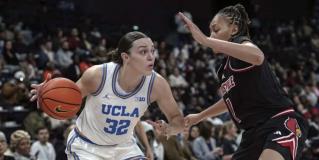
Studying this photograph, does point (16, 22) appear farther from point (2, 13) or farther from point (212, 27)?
point (212, 27)

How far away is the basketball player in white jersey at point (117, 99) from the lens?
4.27 m

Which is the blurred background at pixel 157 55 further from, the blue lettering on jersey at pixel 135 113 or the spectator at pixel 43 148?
the blue lettering on jersey at pixel 135 113

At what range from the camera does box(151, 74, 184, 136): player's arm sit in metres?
4.43

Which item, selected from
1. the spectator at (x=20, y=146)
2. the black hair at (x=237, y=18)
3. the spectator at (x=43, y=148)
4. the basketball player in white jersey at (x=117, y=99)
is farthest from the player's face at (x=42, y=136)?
the black hair at (x=237, y=18)

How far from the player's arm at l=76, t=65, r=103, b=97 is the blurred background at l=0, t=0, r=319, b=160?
209 cm

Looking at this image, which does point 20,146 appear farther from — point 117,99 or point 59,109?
point 117,99

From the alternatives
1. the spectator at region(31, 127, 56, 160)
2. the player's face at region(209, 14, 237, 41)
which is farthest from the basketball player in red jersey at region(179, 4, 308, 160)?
the spectator at region(31, 127, 56, 160)

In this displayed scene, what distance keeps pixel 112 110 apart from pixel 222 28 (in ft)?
3.42

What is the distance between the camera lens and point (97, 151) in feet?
14.1

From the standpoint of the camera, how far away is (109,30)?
664 inches

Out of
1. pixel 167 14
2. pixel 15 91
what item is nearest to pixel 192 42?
pixel 167 14

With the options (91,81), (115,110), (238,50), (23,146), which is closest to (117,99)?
(115,110)

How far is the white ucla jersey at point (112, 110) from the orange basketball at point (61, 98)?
0.51ft

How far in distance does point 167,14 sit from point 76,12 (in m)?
5.26
